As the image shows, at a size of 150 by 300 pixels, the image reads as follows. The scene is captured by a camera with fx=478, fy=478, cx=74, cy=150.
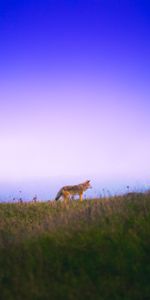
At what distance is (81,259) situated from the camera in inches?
379

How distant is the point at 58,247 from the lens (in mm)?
10203

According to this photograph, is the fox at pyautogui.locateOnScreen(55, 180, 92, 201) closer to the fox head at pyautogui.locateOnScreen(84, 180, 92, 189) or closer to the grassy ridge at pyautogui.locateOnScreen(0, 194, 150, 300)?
the fox head at pyautogui.locateOnScreen(84, 180, 92, 189)

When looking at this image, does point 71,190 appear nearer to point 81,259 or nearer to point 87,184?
point 87,184

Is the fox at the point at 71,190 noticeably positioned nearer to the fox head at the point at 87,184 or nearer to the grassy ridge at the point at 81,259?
the fox head at the point at 87,184

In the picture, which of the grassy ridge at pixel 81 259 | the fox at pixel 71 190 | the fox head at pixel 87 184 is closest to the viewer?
the grassy ridge at pixel 81 259

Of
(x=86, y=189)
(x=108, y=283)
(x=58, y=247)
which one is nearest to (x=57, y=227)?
(x=58, y=247)

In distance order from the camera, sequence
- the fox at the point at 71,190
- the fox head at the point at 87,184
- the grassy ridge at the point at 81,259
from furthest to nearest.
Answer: the fox head at the point at 87,184, the fox at the point at 71,190, the grassy ridge at the point at 81,259

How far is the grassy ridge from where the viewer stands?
28.0ft

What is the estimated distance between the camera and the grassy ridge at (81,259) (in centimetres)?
854

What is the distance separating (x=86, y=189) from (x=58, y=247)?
17077 mm

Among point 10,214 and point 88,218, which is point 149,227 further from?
point 10,214

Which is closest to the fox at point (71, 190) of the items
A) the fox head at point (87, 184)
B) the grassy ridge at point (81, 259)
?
the fox head at point (87, 184)

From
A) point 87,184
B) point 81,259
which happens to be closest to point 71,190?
point 87,184

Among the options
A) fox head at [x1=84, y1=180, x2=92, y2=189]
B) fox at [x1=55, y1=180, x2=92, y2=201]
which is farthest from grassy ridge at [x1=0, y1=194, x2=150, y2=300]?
fox head at [x1=84, y1=180, x2=92, y2=189]
